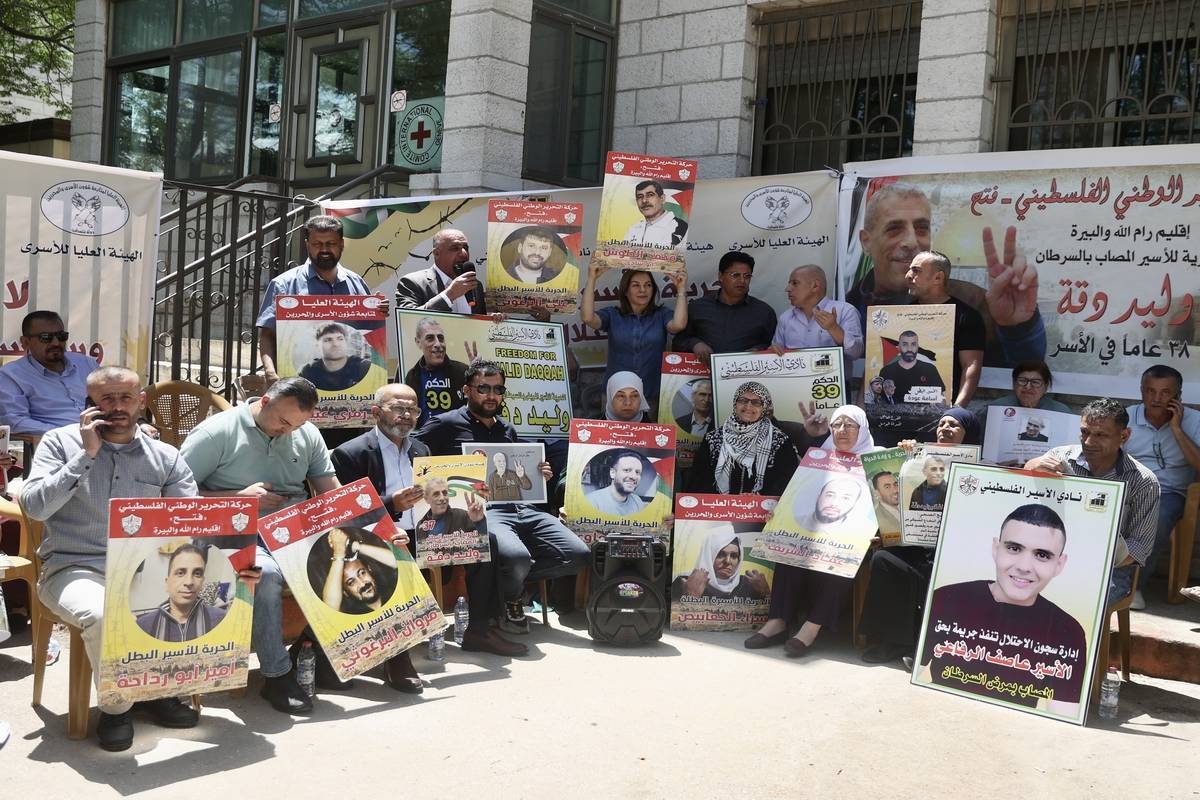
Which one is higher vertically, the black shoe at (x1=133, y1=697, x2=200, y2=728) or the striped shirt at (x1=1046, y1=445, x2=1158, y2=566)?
the striped shirt at (x1=1046, y1=445, x2=1158, y2=566)

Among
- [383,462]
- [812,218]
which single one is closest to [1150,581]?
[812,218]

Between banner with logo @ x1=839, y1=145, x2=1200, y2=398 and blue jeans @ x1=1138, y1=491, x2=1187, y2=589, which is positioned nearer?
blue jeans @ x1=1138, y1=491, x2=1187, y2=589

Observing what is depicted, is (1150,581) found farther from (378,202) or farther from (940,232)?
(378,202)

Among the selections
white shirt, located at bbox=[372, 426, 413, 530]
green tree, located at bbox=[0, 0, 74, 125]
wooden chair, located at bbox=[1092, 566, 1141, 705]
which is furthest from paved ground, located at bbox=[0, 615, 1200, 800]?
green tree, located at bbox=[0, 0, 74, 125]

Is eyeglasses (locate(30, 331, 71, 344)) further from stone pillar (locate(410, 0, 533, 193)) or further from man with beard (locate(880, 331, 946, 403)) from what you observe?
man with beard (locate(880, 331, 946, 403))

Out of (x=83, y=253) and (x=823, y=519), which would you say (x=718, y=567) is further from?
(x=83, y=253)

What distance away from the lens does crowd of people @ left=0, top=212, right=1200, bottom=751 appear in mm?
4680

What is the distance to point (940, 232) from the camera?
776cm

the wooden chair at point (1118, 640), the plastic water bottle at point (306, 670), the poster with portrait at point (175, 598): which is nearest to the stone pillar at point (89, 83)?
the plastic water bottle at point (306, 670)

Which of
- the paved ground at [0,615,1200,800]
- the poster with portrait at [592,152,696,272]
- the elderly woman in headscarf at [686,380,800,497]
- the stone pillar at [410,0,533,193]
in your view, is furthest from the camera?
the stone pillar at [410,0,533,193]

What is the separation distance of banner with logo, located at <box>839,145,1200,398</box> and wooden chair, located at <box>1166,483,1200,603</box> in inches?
32.4

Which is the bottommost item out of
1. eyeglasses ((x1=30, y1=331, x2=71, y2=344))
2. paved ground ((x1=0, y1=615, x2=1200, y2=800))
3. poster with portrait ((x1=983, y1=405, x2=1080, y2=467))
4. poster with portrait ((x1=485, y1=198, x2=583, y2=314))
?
paved ground ((x1=0, y1=615, x2=1200, y2=800))

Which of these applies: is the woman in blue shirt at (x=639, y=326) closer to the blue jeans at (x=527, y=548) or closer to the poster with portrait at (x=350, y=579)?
the blue jeans at (x=527, y=548)

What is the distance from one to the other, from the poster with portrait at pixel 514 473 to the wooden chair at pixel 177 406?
75.1 inches
